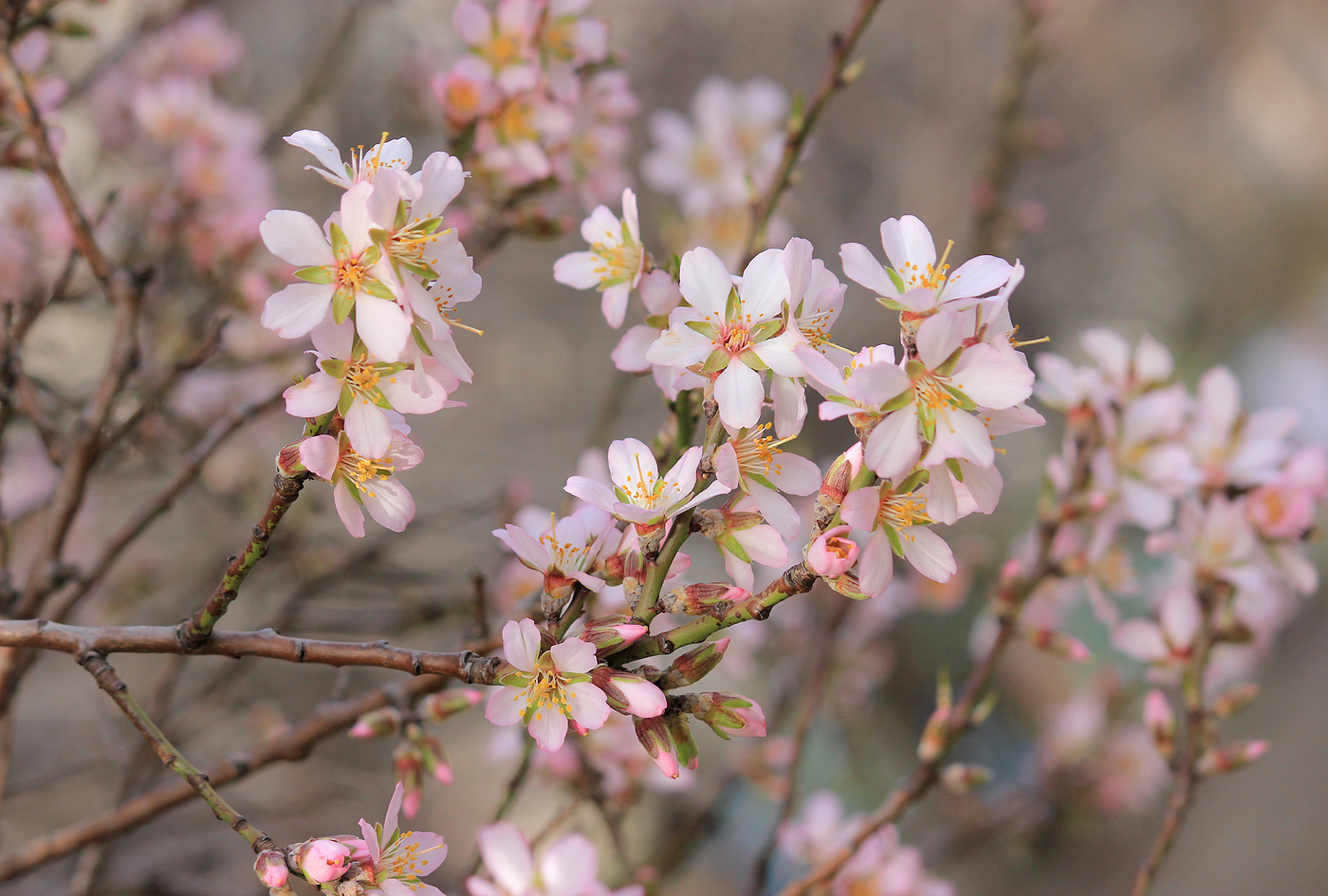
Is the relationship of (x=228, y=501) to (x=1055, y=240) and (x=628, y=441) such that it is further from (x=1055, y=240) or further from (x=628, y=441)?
(x=1055, y=240)

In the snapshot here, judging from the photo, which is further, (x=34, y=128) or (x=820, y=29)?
(x=820, y=29)

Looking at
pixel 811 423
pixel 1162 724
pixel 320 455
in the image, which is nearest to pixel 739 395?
pixel 320 455

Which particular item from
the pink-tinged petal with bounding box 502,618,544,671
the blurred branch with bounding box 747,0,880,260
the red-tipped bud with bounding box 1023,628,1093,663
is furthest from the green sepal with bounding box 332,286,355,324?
the red-tipped bud with bounding box 1023,628,1093,663

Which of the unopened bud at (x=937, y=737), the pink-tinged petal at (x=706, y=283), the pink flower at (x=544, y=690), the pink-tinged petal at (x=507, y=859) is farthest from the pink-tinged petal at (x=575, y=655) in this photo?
the unopened bud at (x=937, y=737)

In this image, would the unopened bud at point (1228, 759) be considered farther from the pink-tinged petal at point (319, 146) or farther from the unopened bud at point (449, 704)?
the pink-tinged petal at point (319, 146)


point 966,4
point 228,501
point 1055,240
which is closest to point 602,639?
point 228,501

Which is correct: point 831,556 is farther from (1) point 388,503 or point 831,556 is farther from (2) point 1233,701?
(2) point 1233,701
